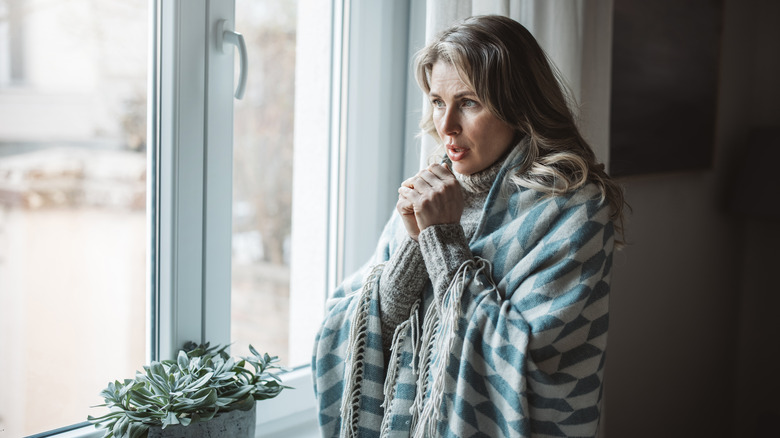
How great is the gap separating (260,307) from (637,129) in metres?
1.24

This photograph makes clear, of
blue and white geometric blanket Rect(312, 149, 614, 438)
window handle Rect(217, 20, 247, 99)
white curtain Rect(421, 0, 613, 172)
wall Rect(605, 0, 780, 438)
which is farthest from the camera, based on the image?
wall Rect(605, 0, 780, 438)

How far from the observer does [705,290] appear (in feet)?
8.59

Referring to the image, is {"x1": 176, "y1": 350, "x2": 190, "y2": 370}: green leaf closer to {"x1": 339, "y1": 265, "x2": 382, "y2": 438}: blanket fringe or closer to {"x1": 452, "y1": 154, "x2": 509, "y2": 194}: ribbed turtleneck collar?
{"x1": 339, "y1": 265, "x2": 382, "y2": 438}: blanket fringe

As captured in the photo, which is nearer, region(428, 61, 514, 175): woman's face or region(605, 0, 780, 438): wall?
region(428, 61, 514, 175): woman's face

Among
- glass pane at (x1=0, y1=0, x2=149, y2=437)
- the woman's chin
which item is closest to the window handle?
glass pane at (x1=0, y1=0, x2=149, y2=437)

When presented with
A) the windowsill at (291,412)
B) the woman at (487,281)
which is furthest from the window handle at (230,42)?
the windowsill at (291,412)

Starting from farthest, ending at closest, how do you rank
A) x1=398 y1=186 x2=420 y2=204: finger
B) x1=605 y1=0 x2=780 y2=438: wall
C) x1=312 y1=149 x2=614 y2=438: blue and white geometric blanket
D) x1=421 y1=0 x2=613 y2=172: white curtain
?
1. x1=605 y1=0 x2=780 y2=438: wall
2. x1=421 y1=0 x2=613 y2=172: white curtain
3. x1=398 y1=186 x2=420 y2=204: finger
4. x1=312 y1=149 x2=614 y2=438: blue and white geometric blanket

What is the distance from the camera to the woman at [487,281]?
1108 mm

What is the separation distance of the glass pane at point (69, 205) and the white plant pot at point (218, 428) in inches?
12.9

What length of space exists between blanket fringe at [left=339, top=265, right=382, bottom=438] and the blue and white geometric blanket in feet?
0.22

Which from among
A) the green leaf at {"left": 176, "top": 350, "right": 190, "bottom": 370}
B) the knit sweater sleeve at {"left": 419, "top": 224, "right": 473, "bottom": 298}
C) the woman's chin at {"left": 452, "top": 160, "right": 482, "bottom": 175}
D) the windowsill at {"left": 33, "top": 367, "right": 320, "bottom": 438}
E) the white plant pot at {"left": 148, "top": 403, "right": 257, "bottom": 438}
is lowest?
the windowsill at {"left": 33, "top": 367, "right": 320, "bottom": 438}

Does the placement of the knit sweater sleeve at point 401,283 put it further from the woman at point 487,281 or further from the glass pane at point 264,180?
the glass pane at point 264,180

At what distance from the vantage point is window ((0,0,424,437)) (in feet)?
4.07

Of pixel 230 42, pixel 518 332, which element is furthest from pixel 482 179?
pixel 230 42
